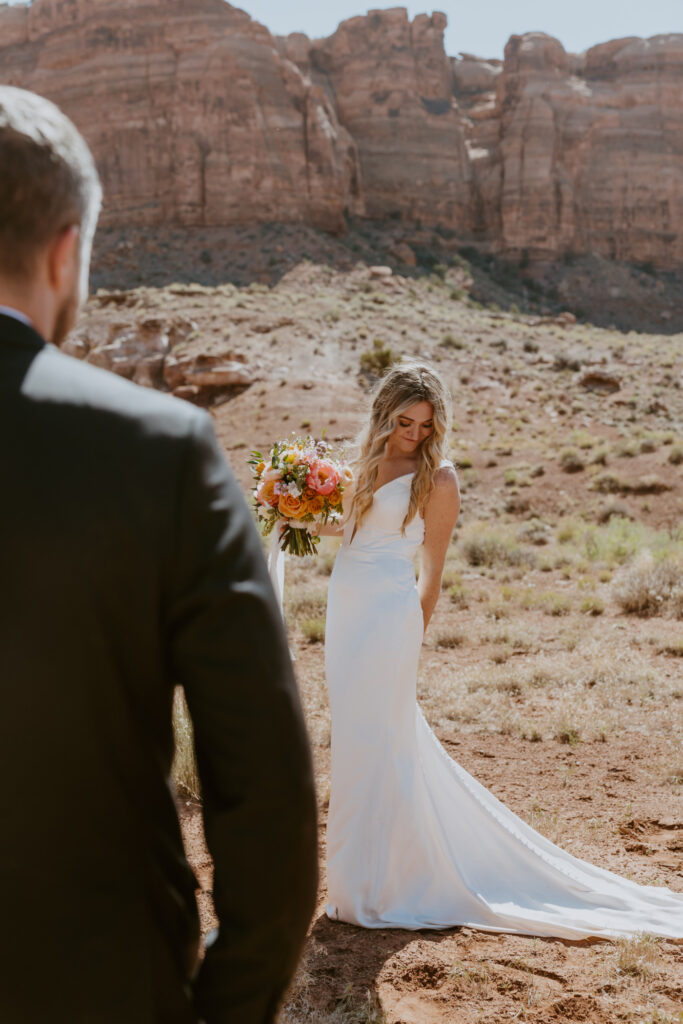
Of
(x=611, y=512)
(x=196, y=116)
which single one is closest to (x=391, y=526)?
(x=611, y=512)

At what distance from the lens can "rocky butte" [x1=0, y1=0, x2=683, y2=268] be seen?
50.6 m

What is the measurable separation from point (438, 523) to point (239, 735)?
356cm

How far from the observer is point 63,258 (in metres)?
1.26

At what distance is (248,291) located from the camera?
41562 mm

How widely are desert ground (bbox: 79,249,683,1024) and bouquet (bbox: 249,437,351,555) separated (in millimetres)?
2060

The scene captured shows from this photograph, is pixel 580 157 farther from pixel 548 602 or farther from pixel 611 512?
pixel 548 602

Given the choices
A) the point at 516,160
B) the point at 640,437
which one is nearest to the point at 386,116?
the point at 516,160

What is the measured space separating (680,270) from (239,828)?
213 feet

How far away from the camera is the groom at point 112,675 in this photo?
115cm

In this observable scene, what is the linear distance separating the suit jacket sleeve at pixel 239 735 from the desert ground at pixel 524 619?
2.86m

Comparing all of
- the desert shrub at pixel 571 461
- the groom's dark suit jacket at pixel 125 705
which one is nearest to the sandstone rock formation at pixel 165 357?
the desert shrub at pixel 571 461

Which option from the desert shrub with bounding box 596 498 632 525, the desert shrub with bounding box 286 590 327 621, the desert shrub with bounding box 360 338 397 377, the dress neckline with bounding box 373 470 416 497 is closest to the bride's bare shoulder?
the dress neckline with bounding box 373 470 416 497

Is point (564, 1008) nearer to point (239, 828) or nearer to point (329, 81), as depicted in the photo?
point (239, 828)

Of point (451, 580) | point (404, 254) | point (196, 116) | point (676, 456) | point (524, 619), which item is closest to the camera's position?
point (524, 619)
